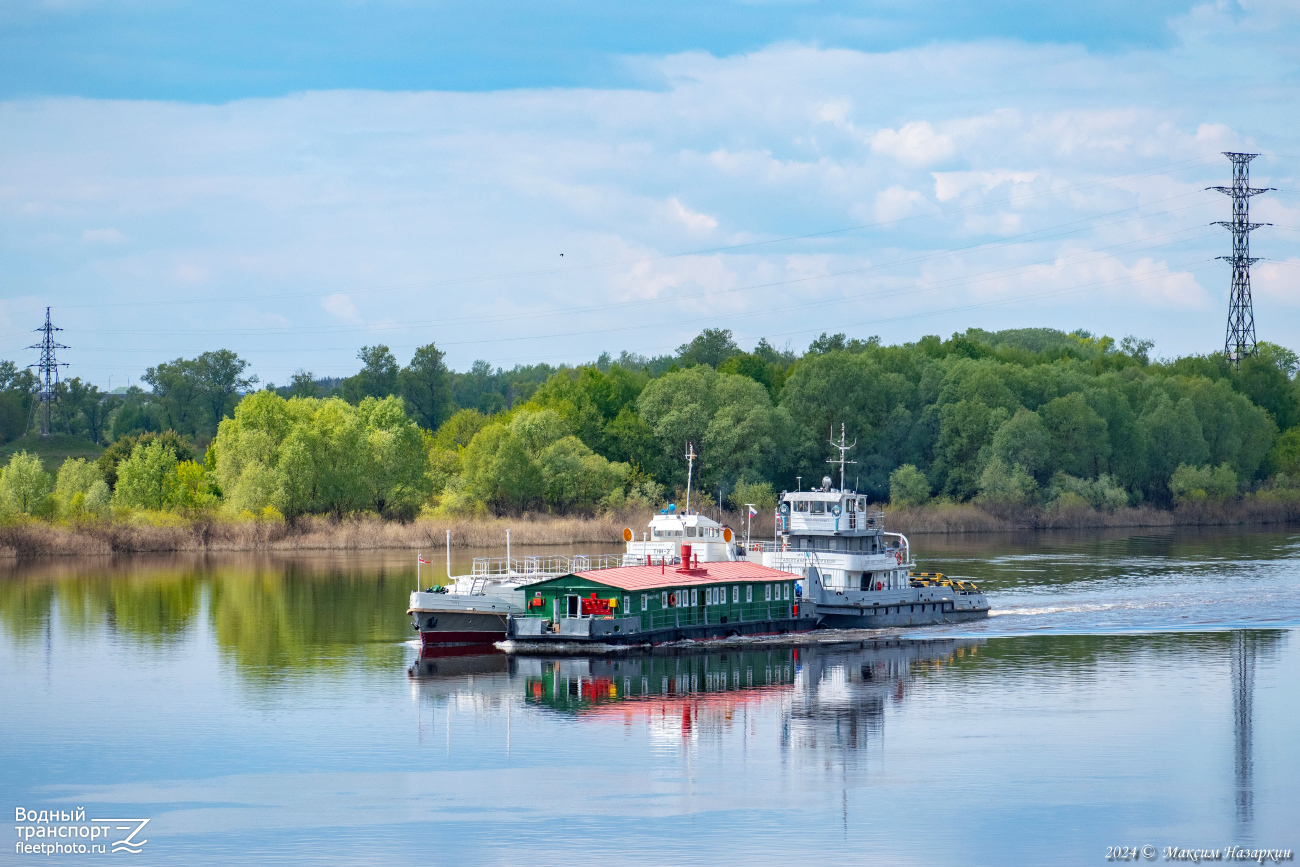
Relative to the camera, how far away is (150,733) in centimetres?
4925

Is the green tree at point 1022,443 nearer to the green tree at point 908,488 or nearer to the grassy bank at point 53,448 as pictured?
the green tree at point 908,488

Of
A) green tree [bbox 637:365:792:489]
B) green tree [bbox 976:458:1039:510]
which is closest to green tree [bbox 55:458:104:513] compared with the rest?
green tree [bbox 637:365:792:489]

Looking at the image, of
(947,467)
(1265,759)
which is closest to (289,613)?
(1265,759)

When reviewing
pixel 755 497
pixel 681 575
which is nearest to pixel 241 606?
pixel 681 575

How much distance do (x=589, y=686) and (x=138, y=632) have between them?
26394 mm

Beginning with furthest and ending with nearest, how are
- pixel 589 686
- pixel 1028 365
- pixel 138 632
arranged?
pixel 1028 365
pixel 138 632
pixel 589 686

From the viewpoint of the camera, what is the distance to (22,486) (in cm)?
11525

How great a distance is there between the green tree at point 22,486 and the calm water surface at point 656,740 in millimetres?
38043

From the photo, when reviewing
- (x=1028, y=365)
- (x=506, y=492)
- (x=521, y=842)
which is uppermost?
(x=1028, y=365)

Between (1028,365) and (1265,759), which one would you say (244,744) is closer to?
(1265,759)

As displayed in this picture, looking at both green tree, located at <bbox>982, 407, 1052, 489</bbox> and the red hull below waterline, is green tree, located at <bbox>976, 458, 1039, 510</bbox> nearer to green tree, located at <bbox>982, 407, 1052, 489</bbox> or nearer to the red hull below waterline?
green tree, located at <bbox>982, 407, 1052, 489</bbox>

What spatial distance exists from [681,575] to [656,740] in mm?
18690

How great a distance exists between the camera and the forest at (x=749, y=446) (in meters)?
126

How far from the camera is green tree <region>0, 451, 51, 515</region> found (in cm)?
11469
